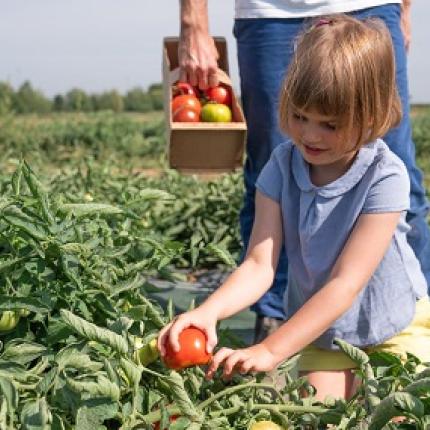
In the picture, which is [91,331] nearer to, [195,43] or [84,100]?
[195,43]

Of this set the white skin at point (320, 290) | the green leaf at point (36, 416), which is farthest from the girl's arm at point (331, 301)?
the green leaf at point (36, 416)

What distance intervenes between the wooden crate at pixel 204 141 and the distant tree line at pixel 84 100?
1353cm

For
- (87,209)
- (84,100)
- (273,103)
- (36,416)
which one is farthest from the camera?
(84,100)

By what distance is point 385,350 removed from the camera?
238cm

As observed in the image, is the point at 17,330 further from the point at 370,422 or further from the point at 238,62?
the point at 238,62

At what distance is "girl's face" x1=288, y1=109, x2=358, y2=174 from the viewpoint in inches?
82.5

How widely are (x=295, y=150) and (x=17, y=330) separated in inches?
33.0

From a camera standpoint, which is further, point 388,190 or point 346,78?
point 388,190

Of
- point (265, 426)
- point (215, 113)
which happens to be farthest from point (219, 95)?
point (265, 426)

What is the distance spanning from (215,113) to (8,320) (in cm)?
168

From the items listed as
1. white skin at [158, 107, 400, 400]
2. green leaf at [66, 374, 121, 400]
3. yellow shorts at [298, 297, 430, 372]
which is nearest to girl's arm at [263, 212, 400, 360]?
white skin at [158, 107, 400, 400]

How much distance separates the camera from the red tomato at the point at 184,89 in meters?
3.32

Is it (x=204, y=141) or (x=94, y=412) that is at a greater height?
(x=204, y=141)

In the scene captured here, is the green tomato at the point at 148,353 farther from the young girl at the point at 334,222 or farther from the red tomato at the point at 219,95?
the red tomato at the point at 219,95
